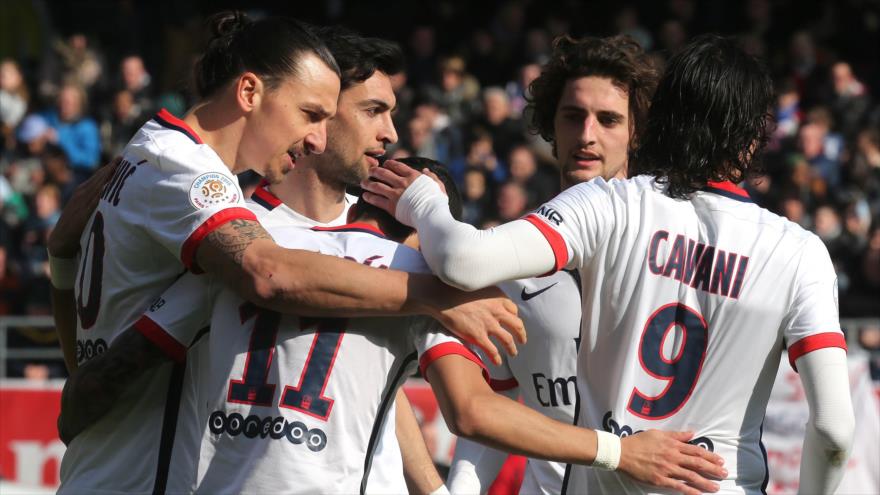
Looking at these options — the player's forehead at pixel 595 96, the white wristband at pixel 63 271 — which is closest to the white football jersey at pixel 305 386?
the white wristband at pixel 63 271

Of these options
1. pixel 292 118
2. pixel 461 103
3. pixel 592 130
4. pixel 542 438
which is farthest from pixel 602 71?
pixel 461 103

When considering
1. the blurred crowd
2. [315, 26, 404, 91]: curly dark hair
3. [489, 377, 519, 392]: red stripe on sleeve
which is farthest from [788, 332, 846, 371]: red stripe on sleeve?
the blurred crowd

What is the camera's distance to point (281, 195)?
490cm

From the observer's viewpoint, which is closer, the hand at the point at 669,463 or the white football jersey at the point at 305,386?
the white football jersey at the point at 305,386

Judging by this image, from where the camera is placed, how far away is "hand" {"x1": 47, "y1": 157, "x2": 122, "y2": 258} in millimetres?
4355

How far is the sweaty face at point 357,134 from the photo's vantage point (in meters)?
4.81

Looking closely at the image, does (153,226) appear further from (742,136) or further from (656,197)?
(742,136)

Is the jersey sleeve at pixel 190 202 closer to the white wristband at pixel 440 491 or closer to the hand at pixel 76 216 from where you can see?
the hand at pixel 76 216

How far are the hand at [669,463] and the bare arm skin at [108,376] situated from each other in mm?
1424

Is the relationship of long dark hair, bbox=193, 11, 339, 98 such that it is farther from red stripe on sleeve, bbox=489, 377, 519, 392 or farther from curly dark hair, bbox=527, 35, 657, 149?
curly dark hair, bbox=527, 35, 657, 149

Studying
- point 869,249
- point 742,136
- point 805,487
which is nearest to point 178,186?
point 742,136

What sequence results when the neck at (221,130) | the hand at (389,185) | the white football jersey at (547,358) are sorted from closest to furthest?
the hand at (389,185) < the neck at (221,130) < the white football jersey at (547,358)

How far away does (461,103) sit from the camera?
1609 centimetres

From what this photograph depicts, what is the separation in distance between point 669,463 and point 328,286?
1.14 meters
